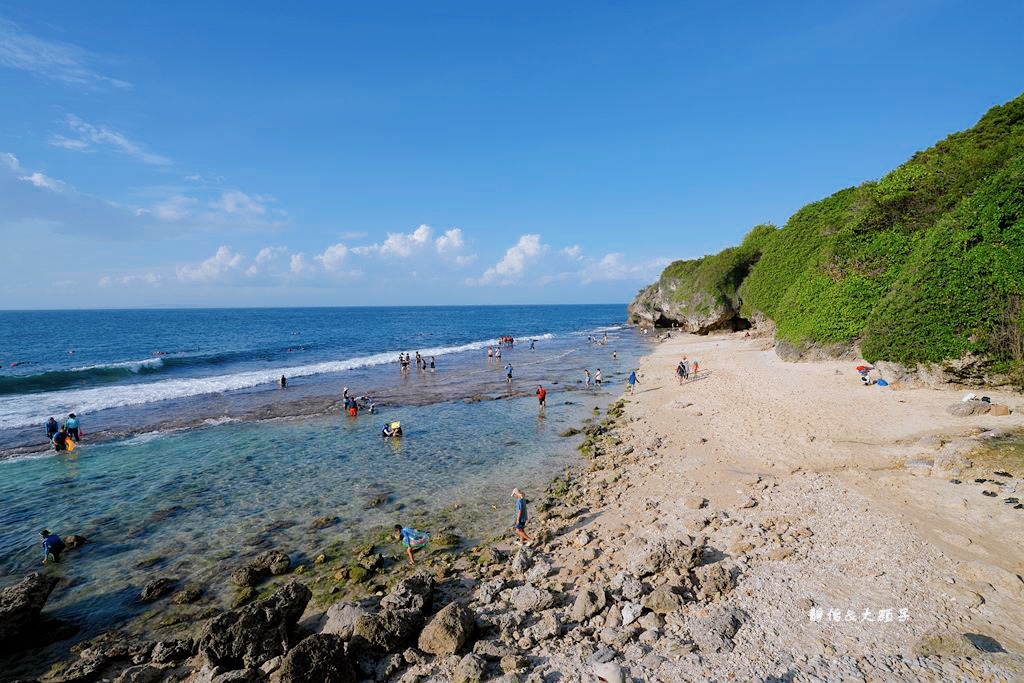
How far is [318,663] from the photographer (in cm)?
698

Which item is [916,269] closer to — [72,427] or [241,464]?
[241,464]

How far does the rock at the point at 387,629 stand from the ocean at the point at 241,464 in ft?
13.2

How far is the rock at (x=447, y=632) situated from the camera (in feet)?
25.0

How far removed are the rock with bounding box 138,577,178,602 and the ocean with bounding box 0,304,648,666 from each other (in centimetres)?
21

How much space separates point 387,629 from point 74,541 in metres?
10.5

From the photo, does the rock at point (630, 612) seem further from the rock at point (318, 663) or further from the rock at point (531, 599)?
the rock at point (318, 663)

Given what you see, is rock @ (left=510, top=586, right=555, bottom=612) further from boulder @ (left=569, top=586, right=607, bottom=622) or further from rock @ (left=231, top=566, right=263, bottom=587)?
rock @ (left=231, top=566, right=263, bottom=587)

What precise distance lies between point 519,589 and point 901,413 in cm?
1681

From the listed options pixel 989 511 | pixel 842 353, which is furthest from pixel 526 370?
pixel 989 511

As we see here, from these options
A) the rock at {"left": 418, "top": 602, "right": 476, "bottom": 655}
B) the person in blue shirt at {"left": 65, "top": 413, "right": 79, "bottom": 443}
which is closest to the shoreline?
the rock at {"left": 418, "top": 602, "right": 476, "bottom": 655}

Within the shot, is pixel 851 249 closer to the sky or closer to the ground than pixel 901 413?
closer to the sky

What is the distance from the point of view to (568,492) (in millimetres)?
14625

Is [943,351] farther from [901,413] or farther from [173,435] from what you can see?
[173,435]

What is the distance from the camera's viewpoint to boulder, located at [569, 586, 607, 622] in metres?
8.11
